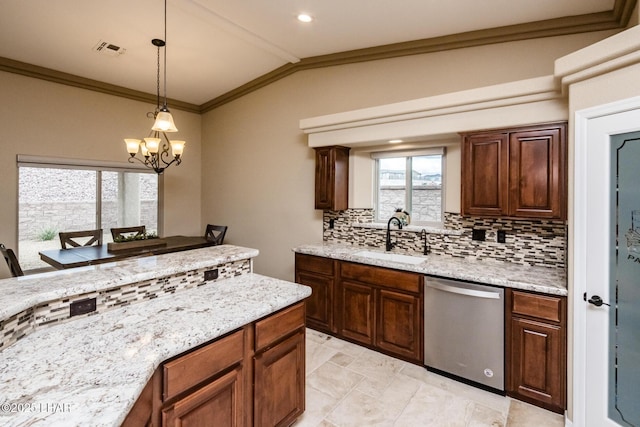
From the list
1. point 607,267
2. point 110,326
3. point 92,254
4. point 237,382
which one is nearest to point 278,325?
point 237,382

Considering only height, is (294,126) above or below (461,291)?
above

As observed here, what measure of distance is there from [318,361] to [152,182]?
4.24m

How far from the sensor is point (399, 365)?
287cm

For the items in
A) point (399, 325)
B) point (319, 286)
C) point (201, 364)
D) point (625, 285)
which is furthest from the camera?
point (319, 286)

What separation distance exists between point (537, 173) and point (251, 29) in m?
3.10

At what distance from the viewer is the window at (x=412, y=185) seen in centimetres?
351

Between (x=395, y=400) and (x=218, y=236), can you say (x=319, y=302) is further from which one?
(x=218, y=236)

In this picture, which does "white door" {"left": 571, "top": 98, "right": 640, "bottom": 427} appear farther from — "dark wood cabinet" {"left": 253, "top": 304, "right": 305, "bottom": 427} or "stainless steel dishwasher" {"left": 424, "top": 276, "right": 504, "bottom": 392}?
"dark wood cabinet" {"left": 253, "top": 304, "right": 305, "bottom": 427}

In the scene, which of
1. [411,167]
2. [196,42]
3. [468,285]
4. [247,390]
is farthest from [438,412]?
[196,42]

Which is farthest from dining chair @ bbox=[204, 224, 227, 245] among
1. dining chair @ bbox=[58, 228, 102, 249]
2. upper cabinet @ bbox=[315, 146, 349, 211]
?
upper cabinet @ bbox=[315, 146, 349, 211]

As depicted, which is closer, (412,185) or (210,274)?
(210,274)

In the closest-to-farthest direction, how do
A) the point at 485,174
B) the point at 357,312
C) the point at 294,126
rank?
the point at 485,174, the point at 357,312, the point at 294,126

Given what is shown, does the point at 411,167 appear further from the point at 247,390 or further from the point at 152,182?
the point at 152,182

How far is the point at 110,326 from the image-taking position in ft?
4.90
